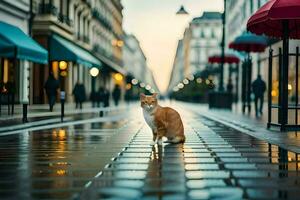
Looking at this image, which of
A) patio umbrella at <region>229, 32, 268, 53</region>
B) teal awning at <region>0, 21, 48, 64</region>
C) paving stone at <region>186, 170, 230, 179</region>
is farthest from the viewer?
patio umbrella at <region>229, 32, 268, 53</region>

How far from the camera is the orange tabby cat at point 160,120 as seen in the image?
10070mm

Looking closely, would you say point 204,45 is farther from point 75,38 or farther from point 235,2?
point 75,38

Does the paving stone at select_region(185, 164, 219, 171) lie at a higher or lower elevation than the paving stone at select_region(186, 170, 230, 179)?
higher

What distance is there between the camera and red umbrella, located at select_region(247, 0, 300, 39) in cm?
1355

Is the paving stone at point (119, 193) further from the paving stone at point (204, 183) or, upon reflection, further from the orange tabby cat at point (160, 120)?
the orange tabby cat at point (160, 120)

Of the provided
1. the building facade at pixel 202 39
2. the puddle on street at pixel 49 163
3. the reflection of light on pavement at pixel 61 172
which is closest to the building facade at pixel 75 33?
the puddle on street at pixel 49 163

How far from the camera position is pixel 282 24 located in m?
15.5

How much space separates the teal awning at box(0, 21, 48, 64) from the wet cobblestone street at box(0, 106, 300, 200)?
491 inches

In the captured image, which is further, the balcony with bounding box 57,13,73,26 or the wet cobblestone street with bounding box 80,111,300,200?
the balcony with bounding box 57,13,73,26

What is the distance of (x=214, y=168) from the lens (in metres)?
7.39

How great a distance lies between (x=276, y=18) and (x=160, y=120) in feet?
16.8

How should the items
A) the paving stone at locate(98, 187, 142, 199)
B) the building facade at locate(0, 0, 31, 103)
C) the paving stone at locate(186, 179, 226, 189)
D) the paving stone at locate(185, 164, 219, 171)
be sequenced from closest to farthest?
the paving stone at locate(98, 187, 142, 199)
the paving stone at locate(186, 179, 226, 189)
the paving stone at locate(185, 164, 219, 171)
the building facade at locate(0, 0, 31, 103)

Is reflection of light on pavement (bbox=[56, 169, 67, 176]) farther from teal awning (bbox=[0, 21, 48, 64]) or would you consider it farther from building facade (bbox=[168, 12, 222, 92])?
building facade (bbox=[168, 12, 222, 92])

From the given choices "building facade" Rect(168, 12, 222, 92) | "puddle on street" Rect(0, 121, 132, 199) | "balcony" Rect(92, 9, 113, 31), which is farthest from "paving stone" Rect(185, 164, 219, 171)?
"building facade" Rect(168, 12, 222, 92)
